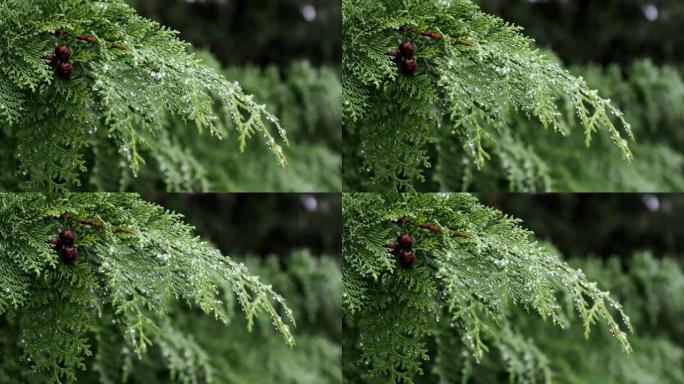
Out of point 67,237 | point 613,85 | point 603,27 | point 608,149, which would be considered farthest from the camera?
point 603,27

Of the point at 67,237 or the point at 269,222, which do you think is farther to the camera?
the point at 269,222

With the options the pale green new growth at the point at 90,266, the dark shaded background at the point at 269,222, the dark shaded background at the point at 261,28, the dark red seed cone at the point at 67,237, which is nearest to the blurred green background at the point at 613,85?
the dark shaded background at the point at 261,28

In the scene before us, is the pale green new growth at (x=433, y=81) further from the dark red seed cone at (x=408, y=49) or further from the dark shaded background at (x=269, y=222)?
the dark shaded background at (x=269, y=222)

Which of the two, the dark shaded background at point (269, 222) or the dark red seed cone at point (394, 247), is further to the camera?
the dark shaded background at point (269, 222)

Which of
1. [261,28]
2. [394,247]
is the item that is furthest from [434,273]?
[261,28]

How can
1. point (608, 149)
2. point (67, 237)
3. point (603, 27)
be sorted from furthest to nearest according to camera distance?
point (603, 27) → point (608, 149) → point (67, 237)

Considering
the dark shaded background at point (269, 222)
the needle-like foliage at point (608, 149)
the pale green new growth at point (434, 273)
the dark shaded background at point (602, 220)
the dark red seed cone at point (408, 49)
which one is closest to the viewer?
the pale green new growth at point (434, 273)

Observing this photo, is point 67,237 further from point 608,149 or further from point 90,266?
point 608,149
